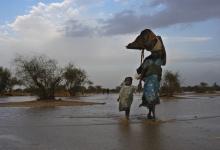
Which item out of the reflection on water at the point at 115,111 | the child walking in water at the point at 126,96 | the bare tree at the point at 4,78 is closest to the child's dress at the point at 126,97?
the child walking in water at the point at 126,96

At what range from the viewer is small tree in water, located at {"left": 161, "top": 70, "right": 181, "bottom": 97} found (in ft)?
223

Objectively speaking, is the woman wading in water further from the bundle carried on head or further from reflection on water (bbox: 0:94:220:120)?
reflection on water (bbox: 0:94:220:120)

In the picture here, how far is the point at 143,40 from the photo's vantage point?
1773 cm

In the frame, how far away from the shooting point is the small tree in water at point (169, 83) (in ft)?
223

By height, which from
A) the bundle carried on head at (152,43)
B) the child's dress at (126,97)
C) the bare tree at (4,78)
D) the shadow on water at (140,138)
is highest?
the bare tree at (4,78)

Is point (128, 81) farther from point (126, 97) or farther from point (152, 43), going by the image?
point (152, 43)

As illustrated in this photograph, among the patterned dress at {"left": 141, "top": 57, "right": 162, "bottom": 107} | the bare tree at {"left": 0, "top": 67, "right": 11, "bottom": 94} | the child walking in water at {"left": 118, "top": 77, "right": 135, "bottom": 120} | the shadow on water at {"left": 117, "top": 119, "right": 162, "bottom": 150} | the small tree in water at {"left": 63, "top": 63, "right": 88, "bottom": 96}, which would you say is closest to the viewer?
the shadow on water at {"left": 117, "top": 119, "right": 162, "bottom": 150}

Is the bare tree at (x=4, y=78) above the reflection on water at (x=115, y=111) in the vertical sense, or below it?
above

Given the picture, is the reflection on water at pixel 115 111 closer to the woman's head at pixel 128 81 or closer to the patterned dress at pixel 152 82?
the woman's head at pixel 128 81

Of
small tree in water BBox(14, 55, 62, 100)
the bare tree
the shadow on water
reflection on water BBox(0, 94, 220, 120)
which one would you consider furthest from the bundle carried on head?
the bare tree

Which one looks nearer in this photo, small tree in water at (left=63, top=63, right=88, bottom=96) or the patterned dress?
the patterned dress

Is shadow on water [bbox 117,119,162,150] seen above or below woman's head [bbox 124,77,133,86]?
below

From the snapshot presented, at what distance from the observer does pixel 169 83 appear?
226 feet

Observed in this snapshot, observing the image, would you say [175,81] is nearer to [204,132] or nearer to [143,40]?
[143,40]
